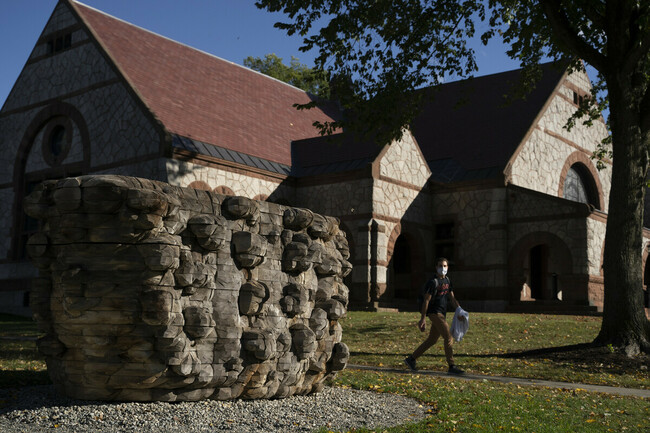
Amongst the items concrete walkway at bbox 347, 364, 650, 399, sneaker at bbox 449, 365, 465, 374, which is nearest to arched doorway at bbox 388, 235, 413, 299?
concrete walkway at bbox 347, 364, 650, 399

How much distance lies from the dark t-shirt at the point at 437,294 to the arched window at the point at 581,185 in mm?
22904

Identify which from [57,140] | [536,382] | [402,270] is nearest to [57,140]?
[57,140]

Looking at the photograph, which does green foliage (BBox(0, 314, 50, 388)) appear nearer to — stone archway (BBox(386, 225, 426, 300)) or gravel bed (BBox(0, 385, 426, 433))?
gravel bed (BBox(0, 385, 426, 433))

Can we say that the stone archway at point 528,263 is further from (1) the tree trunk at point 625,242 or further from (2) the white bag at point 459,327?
(2) the white bag at point 459,327

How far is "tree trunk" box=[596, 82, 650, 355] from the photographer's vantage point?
1471cm

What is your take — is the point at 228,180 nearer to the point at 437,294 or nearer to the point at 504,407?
the point at 437,294

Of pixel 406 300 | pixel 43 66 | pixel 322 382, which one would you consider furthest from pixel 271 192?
pixel 322 382

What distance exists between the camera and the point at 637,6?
15.3m

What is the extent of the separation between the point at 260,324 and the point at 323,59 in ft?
39.2

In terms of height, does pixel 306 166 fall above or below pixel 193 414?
above

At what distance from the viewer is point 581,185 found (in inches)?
1336

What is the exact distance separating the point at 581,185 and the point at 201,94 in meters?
17.8

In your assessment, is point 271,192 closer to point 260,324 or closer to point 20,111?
point 20,111

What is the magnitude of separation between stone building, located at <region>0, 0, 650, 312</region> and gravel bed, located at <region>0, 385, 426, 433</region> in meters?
15.7
